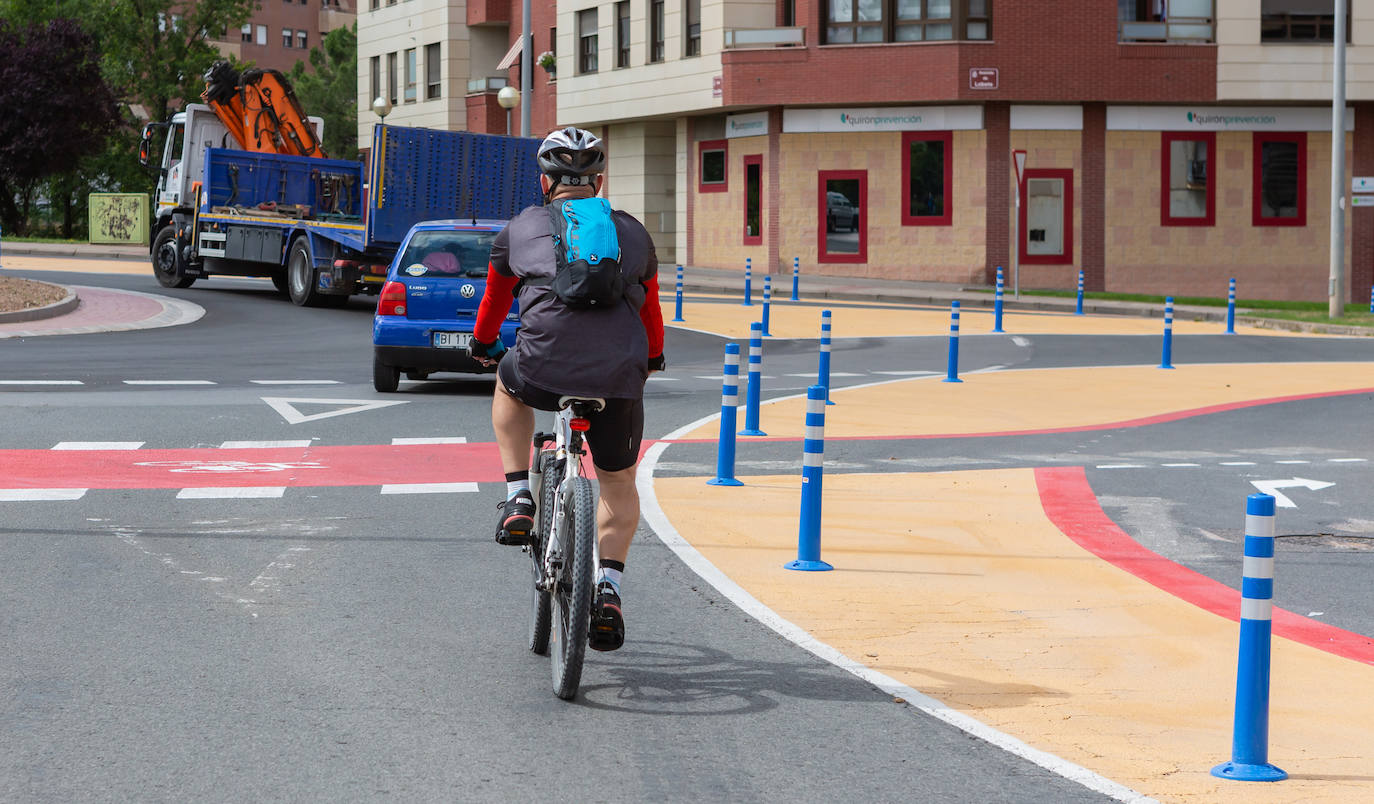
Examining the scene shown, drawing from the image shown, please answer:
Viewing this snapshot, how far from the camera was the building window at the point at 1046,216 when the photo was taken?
41.9 m

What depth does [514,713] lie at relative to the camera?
5664 mm

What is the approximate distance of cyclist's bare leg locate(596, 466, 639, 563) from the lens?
5926mm

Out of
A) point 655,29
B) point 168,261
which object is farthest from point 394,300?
point 655,29

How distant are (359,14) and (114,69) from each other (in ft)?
31.5

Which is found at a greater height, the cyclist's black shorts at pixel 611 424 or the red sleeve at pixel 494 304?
the red sleeve at pixel 494 304

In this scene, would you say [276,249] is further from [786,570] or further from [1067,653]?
[1067,653]

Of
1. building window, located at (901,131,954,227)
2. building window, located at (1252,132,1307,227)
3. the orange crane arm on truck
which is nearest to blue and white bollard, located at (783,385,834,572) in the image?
the orange crane arm on truck

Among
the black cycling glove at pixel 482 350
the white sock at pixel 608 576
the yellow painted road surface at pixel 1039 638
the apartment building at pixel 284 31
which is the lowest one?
the yellow painted road surface at pixel 1039 638

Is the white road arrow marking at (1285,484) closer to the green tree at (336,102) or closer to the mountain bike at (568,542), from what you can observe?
the mountain bike at (568,542)

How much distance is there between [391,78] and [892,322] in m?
37.8

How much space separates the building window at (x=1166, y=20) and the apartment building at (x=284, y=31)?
77.7 metres

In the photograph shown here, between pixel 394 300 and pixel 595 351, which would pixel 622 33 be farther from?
pixel 595 351

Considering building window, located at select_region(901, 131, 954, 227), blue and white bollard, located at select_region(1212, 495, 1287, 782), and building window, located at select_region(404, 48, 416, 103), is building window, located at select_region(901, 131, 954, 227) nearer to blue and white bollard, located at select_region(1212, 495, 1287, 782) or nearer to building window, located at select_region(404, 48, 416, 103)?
building window, located at select_region(404, 48, 416, 103)

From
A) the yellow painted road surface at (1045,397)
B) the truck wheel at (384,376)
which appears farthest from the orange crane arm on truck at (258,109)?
the yellow painted road surface at (1045,397)
